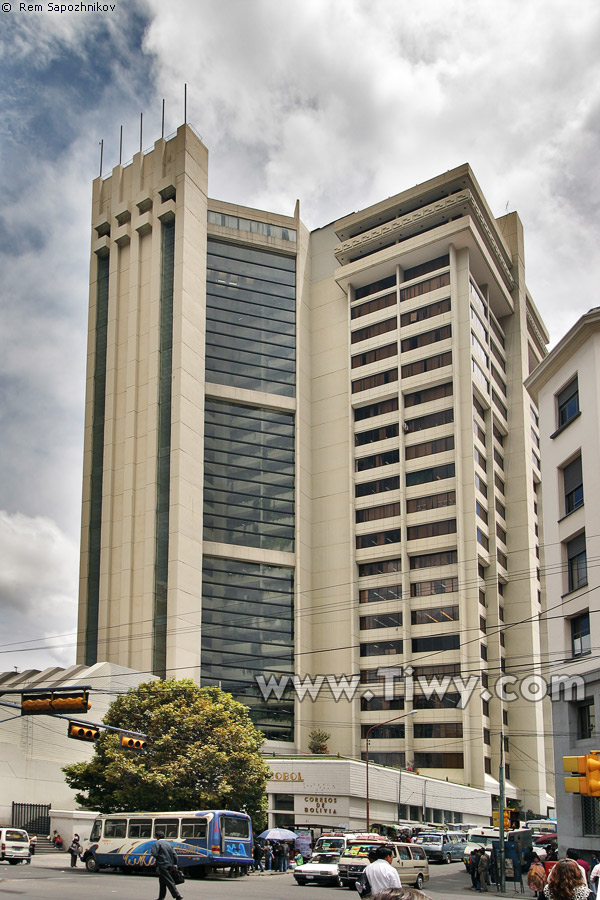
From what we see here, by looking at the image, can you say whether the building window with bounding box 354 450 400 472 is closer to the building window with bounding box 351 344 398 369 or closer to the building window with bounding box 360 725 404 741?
the building window with bounding box 351 344 398 369

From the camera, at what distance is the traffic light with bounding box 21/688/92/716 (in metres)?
32.6

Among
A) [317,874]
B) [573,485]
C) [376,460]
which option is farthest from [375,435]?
[317,874]

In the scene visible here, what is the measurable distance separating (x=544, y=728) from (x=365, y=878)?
81.1m

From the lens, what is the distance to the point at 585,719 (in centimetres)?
3058

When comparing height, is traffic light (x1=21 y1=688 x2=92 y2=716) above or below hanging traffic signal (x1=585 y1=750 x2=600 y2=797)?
above

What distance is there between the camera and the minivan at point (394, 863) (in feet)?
113

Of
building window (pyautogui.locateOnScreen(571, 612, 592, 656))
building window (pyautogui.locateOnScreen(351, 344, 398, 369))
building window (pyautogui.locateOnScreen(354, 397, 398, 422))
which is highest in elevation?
building window (pyautogui.locateOnScreen(351, 344, 398, 369))

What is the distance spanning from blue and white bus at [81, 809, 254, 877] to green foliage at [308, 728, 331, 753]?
42.9 meters

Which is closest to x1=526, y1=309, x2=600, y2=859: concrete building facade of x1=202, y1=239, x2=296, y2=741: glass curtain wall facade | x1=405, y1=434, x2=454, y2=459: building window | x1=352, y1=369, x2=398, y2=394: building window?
x1=405, y1=434, x2=454, y2=459: building window

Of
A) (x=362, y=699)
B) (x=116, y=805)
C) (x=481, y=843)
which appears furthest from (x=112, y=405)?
(x=481, y=843)

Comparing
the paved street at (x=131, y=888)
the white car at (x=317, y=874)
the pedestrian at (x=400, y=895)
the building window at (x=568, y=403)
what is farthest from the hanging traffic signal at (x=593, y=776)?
the white car at (x=317, y=874)

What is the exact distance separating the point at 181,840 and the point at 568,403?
75.4 feet

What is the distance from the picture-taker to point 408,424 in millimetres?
88875

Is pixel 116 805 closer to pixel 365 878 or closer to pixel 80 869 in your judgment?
pixel 80 869
